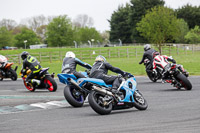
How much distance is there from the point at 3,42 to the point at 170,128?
371 feet

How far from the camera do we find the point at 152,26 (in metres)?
51.5

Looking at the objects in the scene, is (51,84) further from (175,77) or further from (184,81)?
(184,81)

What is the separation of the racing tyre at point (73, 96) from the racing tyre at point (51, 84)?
16.5 feet

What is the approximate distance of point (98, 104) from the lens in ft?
30.8

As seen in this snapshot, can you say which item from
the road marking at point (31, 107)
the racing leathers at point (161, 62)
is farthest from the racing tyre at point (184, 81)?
the road marking at point (31, 107)

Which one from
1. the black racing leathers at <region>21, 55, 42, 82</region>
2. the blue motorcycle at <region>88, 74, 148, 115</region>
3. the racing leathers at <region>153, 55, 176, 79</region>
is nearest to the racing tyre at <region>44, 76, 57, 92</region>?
the black racing leathers at <region>21, 55, 42, 82</region>

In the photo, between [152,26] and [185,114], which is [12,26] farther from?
[185,114]

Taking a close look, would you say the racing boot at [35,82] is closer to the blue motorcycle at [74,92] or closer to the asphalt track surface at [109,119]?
the asphalt track surface at [109,119]

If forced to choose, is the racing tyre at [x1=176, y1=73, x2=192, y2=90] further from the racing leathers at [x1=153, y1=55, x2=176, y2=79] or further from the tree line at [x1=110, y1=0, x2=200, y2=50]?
the tree line at [x1=110, y1=0, x2=200, y2=50]

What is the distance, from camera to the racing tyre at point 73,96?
1088 centimetres

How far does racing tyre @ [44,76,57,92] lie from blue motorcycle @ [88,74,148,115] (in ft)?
20.1

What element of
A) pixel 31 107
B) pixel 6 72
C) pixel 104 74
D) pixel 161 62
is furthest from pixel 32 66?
pixel 6 72

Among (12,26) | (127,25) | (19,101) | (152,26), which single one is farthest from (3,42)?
(19,101)

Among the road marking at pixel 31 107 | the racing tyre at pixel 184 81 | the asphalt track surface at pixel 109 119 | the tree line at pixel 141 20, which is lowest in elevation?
the road marking at pixel 31 107
